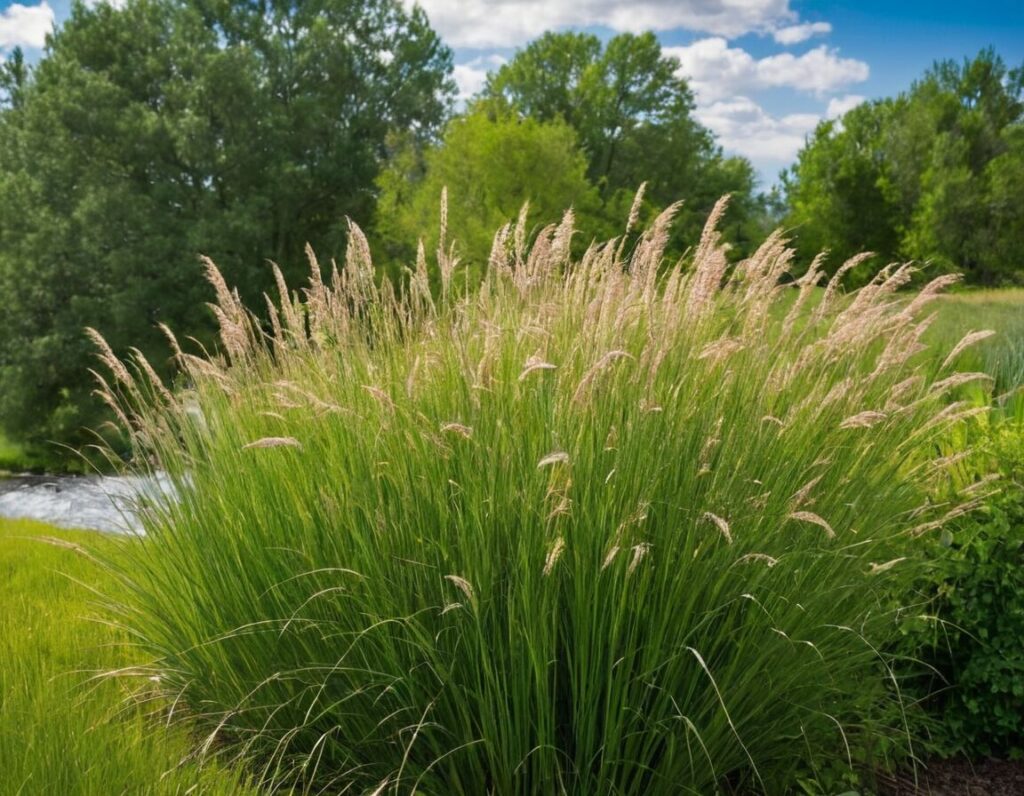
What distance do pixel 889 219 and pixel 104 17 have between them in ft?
106

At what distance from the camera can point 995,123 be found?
37125 mm

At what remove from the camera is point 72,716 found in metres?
2.99

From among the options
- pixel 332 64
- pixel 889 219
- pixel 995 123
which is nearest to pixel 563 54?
pixel 332 64

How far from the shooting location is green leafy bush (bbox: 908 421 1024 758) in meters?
3.93

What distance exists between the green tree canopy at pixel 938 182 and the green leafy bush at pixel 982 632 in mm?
30385

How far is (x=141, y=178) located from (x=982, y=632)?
27124 mm

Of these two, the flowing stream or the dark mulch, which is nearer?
the dark mulch

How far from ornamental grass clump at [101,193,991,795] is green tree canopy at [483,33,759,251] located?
34.6 metres

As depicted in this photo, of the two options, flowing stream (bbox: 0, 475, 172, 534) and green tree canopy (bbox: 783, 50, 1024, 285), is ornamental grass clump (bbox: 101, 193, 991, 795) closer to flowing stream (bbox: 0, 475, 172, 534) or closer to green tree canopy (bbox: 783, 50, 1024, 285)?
flowing stream (bbox: 0, 475, 172, 534)

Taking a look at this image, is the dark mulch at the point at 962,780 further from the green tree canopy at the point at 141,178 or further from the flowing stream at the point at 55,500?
the green tree canopy at the point at 141,178

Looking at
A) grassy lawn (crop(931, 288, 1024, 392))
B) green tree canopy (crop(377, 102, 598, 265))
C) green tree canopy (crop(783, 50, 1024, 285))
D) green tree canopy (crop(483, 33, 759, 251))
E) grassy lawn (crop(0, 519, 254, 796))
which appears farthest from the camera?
green tree canopy (crop(483, 33, 759, 251))

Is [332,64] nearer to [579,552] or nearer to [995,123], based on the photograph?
[995,123]

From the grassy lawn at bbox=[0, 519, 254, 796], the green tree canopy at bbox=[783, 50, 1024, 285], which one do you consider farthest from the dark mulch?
the green tree canopy at bbox=[783, 50, 1024, 285]

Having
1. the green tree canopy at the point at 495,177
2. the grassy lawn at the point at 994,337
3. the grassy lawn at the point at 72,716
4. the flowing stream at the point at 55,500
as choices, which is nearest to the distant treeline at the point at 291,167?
the green tree canopy at the point at 495,177
